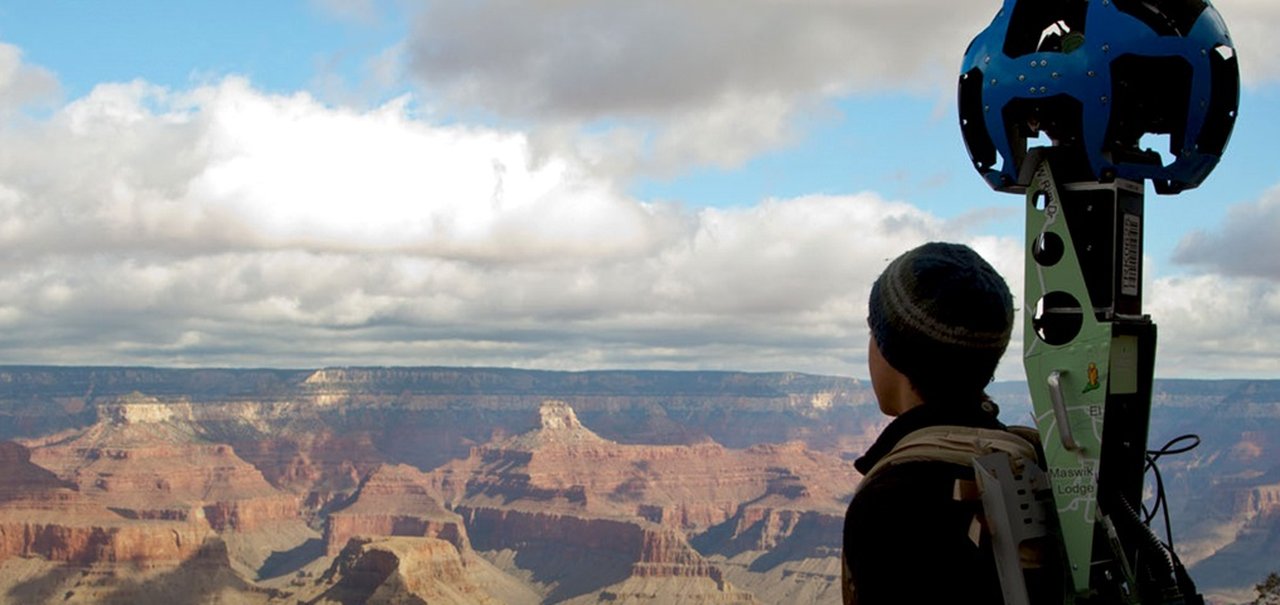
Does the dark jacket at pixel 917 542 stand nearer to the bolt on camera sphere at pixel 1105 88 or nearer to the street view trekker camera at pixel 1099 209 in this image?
the street view trekker camera at pixel 1099 209

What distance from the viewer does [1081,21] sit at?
16.8ft

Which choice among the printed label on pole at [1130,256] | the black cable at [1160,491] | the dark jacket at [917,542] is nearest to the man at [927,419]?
the dark jacket at [917,542]

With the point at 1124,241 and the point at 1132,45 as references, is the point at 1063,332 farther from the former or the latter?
the point at 1132,45

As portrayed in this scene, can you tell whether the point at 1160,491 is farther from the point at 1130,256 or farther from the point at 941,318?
the point at 941,318

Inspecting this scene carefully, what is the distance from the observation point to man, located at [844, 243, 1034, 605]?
4.15m

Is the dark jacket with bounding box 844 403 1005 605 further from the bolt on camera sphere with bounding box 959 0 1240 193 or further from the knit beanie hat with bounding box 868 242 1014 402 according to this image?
the bolt on camera sphere with bounding box 959 0 1240 193

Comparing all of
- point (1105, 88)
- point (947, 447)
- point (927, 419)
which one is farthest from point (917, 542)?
point (1105, 88)

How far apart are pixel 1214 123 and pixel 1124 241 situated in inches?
24.7

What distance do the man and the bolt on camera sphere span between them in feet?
1.72

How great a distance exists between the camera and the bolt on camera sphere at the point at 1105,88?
4.86 m

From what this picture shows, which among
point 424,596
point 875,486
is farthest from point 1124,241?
point 424,596

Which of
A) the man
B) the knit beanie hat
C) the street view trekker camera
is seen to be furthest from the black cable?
the knit beanie hat

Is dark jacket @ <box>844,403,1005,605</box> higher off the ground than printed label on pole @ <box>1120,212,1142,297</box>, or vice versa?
printed label on pole @ <box>1120,212,1142,297</box>

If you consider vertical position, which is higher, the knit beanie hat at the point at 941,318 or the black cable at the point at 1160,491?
the knit beanie hat at the point at 941,318
